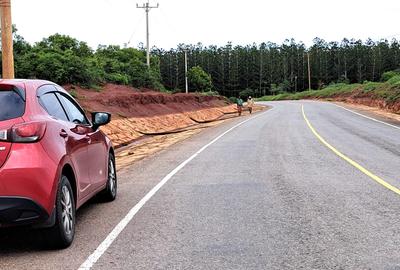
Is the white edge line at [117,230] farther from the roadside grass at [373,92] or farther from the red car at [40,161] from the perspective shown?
the roadside grass at [373,92]

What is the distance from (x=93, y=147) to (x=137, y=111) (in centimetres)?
2461

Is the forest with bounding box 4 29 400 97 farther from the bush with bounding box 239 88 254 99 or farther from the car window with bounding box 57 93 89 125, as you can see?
the car window with bounding box 57 93 89 125

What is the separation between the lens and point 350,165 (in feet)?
37.6

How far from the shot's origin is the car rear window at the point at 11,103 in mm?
5176

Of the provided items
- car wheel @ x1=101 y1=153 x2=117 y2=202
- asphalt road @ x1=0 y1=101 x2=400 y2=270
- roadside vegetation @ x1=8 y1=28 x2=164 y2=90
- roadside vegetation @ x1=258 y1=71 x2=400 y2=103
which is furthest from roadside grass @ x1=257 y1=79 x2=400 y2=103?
car wheel @ x1=101 y1=153 x2=117 y2=202

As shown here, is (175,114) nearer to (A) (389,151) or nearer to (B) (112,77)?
(B) (112,77)

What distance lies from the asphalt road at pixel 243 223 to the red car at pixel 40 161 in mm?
421

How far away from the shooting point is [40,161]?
16.4ft

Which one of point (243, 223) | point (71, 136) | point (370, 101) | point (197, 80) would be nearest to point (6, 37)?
point (71, 136)

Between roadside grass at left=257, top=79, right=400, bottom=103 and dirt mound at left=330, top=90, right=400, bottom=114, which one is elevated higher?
roadside grass at left=257, top=79, right=400, bottom=103

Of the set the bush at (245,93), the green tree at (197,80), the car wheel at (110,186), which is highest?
the green tree at (197,80)

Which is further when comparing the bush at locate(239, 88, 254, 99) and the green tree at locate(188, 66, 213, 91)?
the bush at locate(239, 88, 254, 99)

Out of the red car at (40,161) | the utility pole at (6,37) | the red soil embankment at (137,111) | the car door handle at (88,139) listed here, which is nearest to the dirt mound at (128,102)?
the red soil embankment at (137,111)

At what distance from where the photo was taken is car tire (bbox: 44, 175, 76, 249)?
206 inches
